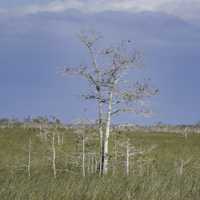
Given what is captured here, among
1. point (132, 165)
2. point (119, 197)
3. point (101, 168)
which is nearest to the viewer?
point (119, 197)

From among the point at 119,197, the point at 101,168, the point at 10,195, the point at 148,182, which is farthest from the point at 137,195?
the point at 101,168

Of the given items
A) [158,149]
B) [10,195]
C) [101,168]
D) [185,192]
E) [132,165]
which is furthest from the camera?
[158,149]

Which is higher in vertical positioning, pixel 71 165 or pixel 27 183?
pixel 27 183

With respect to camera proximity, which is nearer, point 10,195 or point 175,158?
point 10,195

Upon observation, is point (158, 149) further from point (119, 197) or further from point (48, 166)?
point (119, 197)

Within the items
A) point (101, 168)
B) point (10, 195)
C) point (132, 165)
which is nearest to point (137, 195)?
point (10, 195)

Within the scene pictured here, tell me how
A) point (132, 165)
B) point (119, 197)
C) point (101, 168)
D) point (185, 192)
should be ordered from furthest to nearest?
point (132, 165)
point (101, 168)
point (185, 192)
point (119, 197)

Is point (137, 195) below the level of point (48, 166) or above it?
above

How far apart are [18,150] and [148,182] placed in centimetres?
4953

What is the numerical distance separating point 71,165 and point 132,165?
488 centimetres

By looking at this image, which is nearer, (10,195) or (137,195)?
(10,195)

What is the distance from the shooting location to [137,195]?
1205 cm

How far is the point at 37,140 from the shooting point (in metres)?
69.2

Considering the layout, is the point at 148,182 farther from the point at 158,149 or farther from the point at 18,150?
the point at 158,149
